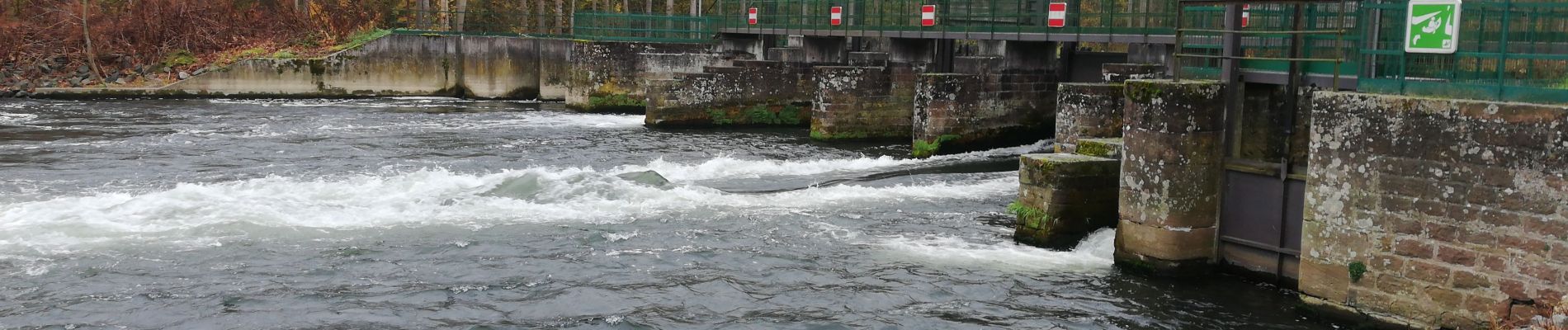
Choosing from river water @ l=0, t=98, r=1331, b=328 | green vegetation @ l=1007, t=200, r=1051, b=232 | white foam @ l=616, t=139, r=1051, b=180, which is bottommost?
river water @ l=0, t=98, r=1331, b=328

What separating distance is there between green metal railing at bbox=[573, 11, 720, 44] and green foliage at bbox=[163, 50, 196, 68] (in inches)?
522

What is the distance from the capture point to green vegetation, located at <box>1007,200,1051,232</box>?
15188 mm

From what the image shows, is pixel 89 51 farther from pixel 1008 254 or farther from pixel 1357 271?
pixel 1357 271

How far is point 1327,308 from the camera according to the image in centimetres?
1145

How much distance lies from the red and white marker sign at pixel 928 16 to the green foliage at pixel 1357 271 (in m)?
18.4

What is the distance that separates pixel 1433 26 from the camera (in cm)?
1072

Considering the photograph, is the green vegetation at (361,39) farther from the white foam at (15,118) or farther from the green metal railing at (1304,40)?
the green metal railing at (1304,40)

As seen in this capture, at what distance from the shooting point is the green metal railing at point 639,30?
137 feet

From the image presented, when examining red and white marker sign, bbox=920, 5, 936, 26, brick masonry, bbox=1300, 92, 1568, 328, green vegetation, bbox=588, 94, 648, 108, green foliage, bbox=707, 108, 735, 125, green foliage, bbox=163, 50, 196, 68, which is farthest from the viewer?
green foliage, bbox=163, 50, 196, 68

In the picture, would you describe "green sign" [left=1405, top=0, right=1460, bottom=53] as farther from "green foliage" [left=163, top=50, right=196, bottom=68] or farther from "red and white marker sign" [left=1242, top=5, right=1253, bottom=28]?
"green foliage" [left=163, top=50, right=196, bottom=68]

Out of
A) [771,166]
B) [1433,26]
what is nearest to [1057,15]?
[771,166]

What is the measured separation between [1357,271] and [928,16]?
18.8m

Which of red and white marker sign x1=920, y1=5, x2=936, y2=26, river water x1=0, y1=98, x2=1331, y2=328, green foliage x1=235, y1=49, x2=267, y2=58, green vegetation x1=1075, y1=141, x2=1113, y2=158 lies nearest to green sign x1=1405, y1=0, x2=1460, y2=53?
river water x1=0, y1=98, x2=1331, y2=328

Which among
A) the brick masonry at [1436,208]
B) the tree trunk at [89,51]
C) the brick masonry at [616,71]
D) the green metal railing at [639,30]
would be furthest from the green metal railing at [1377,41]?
the tree trunk at [89,51]
